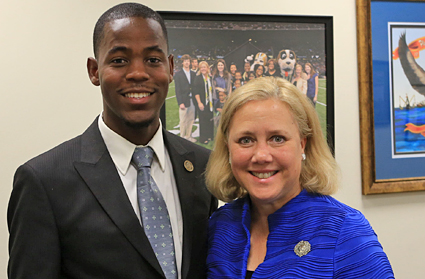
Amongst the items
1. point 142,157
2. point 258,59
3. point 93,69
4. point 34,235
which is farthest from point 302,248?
point 258,59

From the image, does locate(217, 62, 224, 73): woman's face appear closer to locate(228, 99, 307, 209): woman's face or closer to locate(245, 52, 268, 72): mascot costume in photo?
locate(245, 52, 268, 72): mascot costume in photo

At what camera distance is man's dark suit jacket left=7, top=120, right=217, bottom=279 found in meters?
1.18

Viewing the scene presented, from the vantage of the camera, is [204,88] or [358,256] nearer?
[358,256]

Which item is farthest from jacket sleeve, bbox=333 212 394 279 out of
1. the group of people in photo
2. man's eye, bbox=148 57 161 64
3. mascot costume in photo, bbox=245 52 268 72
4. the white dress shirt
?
mascot costume in photo, bbox=245 52 268 72

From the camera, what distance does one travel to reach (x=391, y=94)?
101 inches

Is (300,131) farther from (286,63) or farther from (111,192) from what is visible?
(286,63)

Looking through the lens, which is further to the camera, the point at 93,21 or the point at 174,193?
the point at 93,21

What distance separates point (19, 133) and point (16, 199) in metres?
1.09

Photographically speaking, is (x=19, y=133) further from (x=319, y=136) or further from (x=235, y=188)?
(x=319, y=136)

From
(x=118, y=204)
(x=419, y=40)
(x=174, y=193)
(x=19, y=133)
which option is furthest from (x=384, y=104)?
(x=19, y=133)

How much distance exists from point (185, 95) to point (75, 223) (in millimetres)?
1281

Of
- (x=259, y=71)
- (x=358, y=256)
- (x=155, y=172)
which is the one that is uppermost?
(x=259, y=71)

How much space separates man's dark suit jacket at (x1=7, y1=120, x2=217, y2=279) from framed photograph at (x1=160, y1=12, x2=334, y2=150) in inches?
43.1

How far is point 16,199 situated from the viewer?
48.1 inches
